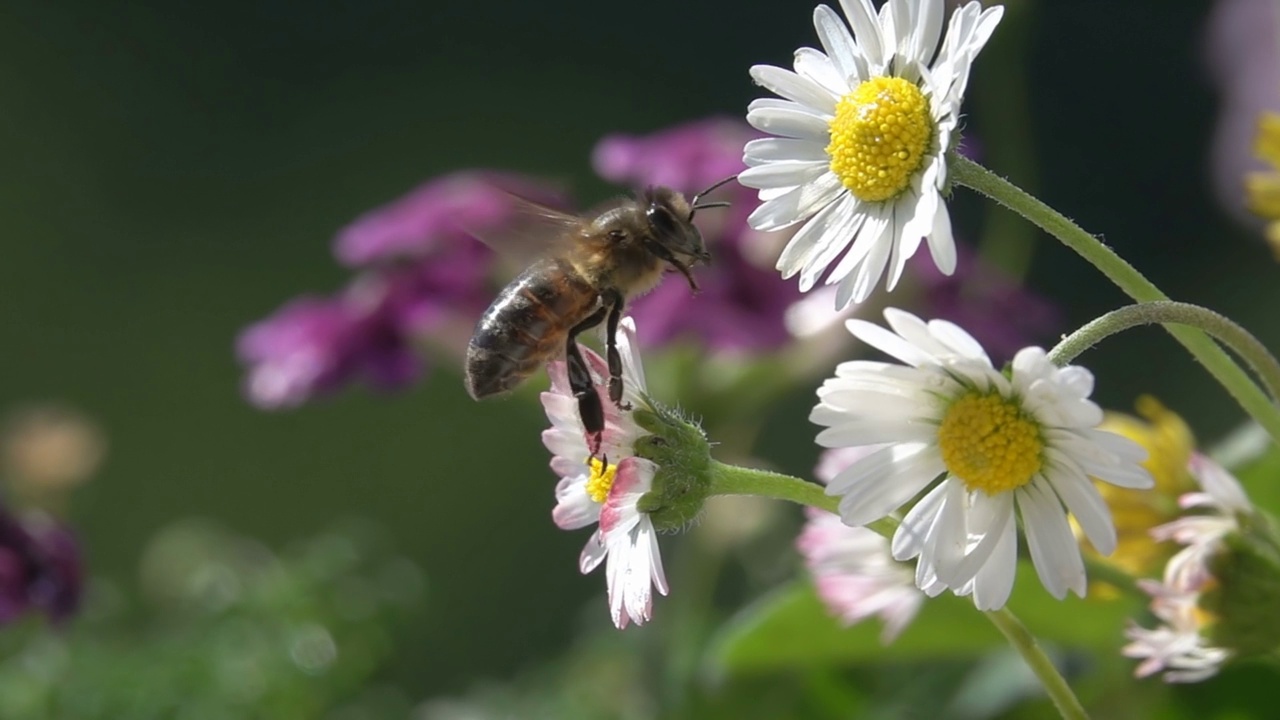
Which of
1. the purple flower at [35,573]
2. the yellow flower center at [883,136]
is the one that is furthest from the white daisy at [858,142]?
the purple flower at [35,573]

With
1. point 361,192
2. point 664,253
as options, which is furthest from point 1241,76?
point 361,192

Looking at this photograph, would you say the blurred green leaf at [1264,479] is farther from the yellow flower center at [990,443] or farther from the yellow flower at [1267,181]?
the yellow flower center at [990,443]

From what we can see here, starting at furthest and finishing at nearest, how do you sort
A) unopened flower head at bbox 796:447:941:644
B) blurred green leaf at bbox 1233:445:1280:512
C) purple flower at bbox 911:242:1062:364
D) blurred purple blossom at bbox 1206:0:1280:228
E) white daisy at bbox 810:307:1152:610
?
blurred purple blossom at bbox 1206:0:1280:228
purple flower at bbox 911:242:1062:364
blurred green leaf at bbox 1233:445:1280:512
unopened flower head at bbox 796:447:941:644
white daisy at bbox 810:307:1152:610

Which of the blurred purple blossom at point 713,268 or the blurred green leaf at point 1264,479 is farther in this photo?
the blurred purple blossom at point 713,268

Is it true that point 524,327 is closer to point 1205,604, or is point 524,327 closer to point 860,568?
point 860,568

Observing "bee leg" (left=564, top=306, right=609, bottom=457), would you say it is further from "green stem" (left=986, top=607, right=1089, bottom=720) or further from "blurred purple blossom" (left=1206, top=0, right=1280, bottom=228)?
"blurred purple blossom" (left=1206, top=0, right=1280, bottom=228)

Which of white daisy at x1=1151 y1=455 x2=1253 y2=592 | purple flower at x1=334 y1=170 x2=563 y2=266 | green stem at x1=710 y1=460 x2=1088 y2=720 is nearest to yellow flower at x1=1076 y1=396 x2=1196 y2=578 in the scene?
white daisy at x1=1151 y1=455 x2=1253 y2=592

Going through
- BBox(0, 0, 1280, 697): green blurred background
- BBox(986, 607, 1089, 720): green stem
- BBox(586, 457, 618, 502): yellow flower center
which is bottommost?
BBox(986, 607, 1089, 720): green stem
